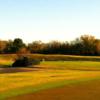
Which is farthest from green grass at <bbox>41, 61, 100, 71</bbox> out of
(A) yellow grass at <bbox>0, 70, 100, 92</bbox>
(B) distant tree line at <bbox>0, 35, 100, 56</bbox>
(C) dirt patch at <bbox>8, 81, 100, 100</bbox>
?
(B) distant tree line at <bbox>0, 35, 100, 56</bbox>

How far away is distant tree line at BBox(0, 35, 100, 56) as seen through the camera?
280ft

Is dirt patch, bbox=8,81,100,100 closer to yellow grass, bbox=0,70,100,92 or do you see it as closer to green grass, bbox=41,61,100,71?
yellow grass, bbox=0,70,100,92

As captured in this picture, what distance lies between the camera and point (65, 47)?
89.1 meters

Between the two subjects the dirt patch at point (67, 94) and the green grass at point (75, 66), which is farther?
the green grass at point (75, 66)

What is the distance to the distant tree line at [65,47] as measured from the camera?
8525 cm

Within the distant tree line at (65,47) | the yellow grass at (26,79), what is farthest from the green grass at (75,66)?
the distant tree line at (65,47)

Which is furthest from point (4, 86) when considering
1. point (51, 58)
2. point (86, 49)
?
point (86, 49)

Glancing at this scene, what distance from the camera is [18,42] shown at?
305 ft

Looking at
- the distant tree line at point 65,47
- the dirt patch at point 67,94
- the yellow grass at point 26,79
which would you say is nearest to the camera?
the dirt patch at point 67,94

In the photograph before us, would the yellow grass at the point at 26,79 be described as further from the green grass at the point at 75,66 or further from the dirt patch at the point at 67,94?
the green grass at the point at 75,66

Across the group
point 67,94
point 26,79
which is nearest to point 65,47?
point 26,79

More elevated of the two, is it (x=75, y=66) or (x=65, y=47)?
(x=65, y=47)

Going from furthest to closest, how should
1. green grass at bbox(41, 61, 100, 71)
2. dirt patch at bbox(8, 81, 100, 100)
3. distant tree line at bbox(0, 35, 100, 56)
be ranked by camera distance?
distant tree line at bbox(0, 35, 100, 56) < green grass at bbox(41, 61, 100, 71) < dirt patch at bbox(8, 81, 100, 100)

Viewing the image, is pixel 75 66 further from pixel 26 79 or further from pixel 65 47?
pixel 65 47
